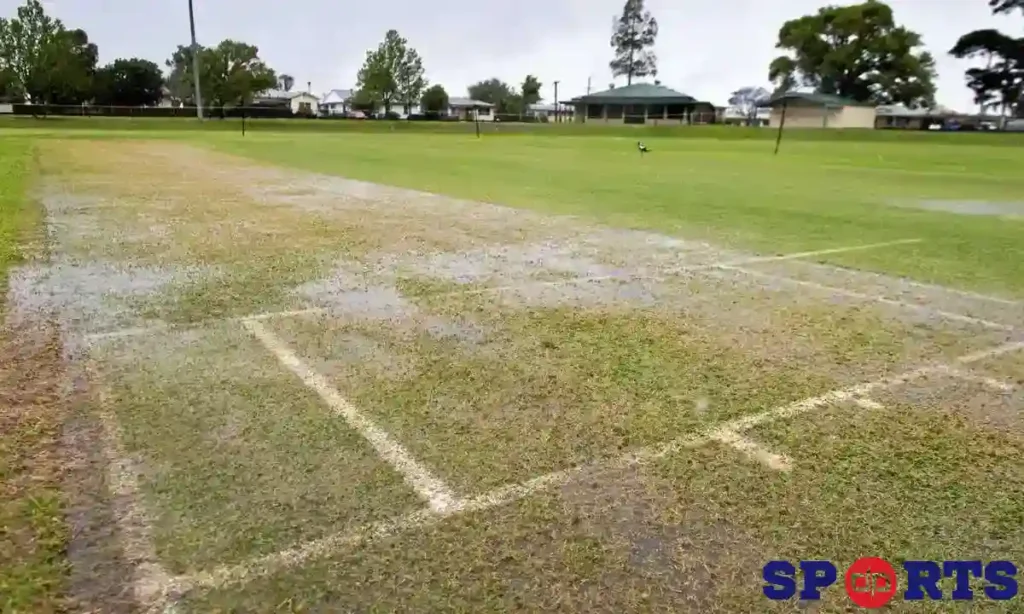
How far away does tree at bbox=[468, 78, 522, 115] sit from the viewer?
7350cm

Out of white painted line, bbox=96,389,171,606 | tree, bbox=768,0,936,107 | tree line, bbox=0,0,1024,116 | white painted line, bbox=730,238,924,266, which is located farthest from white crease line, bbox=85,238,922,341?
tree, bbox=768,0,936,107

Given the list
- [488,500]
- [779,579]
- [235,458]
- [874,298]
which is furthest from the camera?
[874,298]

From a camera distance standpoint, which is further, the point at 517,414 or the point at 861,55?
the point at 861,55

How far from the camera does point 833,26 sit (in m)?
59.8

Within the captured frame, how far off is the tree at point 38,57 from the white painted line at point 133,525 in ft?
172

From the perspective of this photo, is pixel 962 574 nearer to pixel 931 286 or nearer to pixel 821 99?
pixel 931 286

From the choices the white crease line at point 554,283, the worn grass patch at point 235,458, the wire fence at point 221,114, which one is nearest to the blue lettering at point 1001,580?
the worn grass patch at point 235,458

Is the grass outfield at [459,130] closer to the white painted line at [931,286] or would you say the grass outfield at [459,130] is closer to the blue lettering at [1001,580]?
the white painted line at [931,286]

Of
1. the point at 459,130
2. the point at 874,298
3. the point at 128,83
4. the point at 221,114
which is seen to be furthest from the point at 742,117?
the point at 874,298

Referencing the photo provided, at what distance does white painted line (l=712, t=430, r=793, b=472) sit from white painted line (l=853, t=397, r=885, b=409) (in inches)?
27.6

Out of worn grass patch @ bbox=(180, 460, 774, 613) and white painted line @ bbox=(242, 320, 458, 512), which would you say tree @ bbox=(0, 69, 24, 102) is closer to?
white painted line @ bbox=(242, 320, 458, 512)

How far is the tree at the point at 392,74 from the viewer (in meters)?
56.4

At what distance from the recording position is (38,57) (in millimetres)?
44969

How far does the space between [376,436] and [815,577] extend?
5.08 ft
